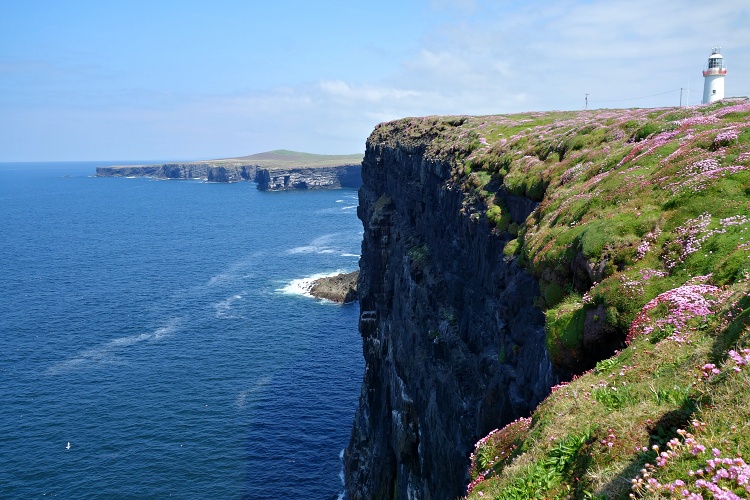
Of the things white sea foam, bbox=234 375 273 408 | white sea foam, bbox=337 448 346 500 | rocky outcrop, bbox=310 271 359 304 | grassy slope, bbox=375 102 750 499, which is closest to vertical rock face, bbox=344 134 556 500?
white sea foam, bbox=337 448 346 500

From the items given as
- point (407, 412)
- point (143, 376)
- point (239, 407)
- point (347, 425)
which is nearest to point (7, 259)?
point (143, 376)

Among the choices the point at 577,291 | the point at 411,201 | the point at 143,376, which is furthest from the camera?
the point at 143,376

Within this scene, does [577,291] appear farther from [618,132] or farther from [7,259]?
[7,259]

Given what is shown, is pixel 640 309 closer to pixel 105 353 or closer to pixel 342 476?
pixel 342 476

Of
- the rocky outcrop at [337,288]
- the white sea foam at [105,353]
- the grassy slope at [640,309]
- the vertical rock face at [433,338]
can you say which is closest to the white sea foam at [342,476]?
the vertical rock face at [433,338]

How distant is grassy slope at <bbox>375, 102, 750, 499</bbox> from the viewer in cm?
1191

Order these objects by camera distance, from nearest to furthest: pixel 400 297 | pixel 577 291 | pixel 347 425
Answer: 1. pixel 577 291
2. pixel 400 297
3. pixel 347 425

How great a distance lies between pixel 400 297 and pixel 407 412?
14.0m

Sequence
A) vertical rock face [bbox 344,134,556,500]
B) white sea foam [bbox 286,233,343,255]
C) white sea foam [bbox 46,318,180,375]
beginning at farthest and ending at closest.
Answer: white sea foam [bbox 286,233,343,255], white sea foam [bbox 46,318,180,375], vertical rock face [bbox 344,134,556,500]

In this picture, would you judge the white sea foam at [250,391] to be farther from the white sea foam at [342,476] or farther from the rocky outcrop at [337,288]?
the rocky outcrop at [337,288]

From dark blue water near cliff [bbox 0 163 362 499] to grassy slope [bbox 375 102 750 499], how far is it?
47.5 meters

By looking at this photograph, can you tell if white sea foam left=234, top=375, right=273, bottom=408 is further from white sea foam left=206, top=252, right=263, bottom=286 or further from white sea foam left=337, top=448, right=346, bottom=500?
white sea foam left=206, top=252, right=263, bottom=286

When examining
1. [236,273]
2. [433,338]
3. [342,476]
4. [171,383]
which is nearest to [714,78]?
[433,338]

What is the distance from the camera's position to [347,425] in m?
76.1
